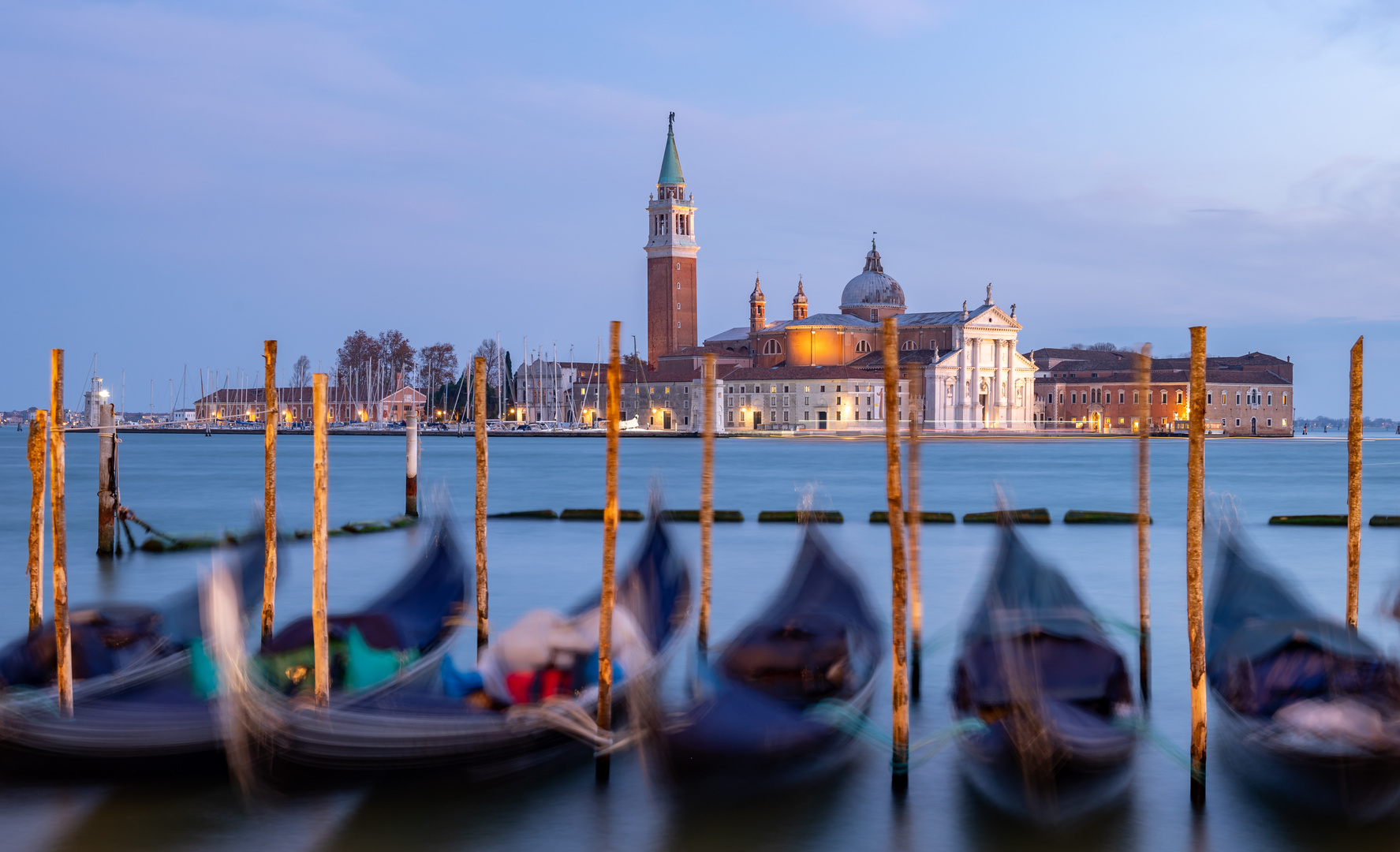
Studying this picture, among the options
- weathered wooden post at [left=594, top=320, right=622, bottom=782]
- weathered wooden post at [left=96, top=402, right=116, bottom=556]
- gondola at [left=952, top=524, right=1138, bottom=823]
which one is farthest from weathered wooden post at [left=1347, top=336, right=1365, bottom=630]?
weathered wooden post at [left=96, top=402, right=116, bottom=556]

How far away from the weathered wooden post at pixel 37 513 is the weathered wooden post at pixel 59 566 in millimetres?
71

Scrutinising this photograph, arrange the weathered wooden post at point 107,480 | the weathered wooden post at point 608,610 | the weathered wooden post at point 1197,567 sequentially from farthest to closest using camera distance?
the weathered wooden post at point 107,480 → the weathered wooden post at point 608,610 → the weathered wooden post at point 1197,567

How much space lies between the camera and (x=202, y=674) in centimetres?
650

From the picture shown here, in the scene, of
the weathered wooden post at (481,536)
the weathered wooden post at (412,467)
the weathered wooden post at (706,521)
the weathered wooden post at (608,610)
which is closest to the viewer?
the weathered wooden post at (608,610)

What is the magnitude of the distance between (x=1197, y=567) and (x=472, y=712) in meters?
3.58

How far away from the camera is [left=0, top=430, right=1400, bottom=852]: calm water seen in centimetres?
567

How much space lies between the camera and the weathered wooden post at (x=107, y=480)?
13.7 meters

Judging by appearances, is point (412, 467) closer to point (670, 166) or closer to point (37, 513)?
point (37, 513)

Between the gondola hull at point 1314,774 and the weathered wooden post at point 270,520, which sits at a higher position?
the weathered wooden post at point 270,520

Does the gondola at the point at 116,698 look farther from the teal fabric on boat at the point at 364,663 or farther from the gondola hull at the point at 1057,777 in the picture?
the gondola hull at the point at 1057,777

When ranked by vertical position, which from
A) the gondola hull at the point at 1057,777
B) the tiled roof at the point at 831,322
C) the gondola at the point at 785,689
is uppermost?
the tiled roof at the point at 831,322

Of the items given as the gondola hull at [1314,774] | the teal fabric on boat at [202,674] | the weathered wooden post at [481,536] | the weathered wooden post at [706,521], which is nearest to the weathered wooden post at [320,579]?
the teal fabric on boat at [202,674]

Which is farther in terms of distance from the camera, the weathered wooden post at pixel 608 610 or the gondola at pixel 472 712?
the weathered wooden post at pixel 608 610

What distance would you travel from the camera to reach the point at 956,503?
28.0 meters
